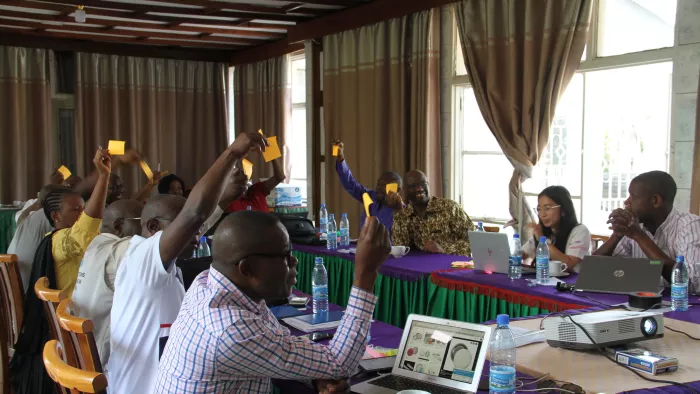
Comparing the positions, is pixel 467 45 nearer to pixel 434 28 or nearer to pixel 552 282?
pixel 434 28

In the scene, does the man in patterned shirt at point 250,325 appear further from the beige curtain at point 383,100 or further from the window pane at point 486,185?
the beige curtain at point 383,100

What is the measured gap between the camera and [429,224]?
478 cm

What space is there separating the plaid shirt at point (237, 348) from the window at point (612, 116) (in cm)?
361

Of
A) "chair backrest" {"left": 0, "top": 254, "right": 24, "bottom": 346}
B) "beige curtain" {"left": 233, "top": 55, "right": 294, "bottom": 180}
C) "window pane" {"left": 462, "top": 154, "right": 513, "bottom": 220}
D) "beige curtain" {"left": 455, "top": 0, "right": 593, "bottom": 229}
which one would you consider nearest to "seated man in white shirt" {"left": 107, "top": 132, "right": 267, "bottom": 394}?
"chair backrest" {"left": 0, "top": 254, "right": 24, "bottom": 346}

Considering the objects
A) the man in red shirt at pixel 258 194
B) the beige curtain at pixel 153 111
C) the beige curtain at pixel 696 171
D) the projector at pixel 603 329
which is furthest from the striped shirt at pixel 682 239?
the beige curtain at pixel 153 111

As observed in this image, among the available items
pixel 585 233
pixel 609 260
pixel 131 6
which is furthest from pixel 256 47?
pixel 609 260

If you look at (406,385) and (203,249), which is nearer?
(406,385)

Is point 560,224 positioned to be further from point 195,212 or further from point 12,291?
point 12,291

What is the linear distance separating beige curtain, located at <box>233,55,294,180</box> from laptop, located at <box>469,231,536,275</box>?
495 centimetres

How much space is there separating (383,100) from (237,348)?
527cm

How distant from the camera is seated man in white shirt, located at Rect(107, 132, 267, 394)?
198cm

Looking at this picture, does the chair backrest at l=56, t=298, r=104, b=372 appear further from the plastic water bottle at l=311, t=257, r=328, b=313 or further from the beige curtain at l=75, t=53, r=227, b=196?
the beige curtain at l=75, t=53, r=227, b=196

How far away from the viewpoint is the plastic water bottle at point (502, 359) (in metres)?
1.68

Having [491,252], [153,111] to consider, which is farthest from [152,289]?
[153,111]
